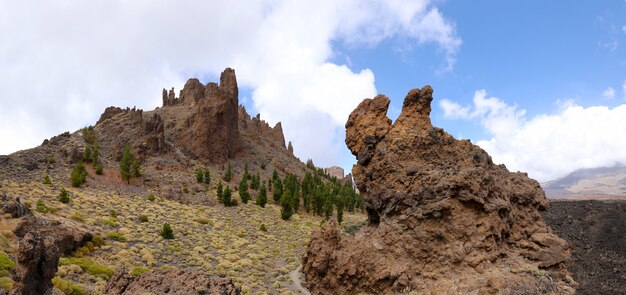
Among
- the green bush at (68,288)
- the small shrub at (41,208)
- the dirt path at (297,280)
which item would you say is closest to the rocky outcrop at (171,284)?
the green bush at (68,288)

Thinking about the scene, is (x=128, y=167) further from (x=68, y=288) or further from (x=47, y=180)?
(x=68, y=288)

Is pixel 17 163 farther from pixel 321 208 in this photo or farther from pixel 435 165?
pixel 435 165

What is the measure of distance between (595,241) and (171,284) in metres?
68.1

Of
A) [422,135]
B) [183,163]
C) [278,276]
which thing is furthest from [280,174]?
[422,135]

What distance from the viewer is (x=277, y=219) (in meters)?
55.3

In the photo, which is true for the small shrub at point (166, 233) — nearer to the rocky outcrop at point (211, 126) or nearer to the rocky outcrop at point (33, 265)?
the rocky outcrop at point (33, 265)

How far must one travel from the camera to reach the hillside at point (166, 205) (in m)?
25.6

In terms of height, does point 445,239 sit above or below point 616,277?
above

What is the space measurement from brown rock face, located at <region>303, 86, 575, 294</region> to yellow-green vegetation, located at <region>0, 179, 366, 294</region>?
14.3 metres

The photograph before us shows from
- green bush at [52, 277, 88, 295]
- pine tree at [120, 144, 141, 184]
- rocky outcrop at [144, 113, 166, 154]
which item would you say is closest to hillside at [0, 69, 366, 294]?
green bush at [52, 277, 88, 295]

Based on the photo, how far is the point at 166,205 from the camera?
5066cm

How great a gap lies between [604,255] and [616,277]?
808 cm

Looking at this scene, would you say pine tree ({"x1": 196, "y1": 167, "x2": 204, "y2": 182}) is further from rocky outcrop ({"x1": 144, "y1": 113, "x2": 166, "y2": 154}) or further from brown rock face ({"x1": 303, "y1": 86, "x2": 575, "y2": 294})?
brown rock face ({"x1": 303, "y1": 86, "x2": 575, "y2": 294})

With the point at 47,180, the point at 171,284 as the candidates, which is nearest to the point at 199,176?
the point at 47,180
